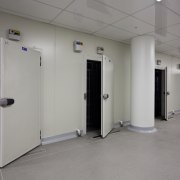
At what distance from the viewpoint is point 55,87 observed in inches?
145

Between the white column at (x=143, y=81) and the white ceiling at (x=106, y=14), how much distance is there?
0.34 metres

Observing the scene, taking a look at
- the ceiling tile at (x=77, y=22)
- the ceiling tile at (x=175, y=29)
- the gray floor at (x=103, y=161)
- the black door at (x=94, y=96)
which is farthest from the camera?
the black door at (x=94, y=96)

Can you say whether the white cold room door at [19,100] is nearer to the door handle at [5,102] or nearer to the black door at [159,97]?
the door handle at [5,102]

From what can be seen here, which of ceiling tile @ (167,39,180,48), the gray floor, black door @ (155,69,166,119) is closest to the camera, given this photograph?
the gray floor

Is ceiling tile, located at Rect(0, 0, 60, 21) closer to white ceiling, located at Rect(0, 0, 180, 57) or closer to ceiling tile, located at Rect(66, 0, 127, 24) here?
white ceiling, located at Rect(0, 0, 180, 57)

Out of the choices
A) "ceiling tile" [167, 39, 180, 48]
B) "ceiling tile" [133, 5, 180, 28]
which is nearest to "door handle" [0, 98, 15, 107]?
"ceiling tile" [133, 5, 180, 28]

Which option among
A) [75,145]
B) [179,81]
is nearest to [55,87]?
[75,145]

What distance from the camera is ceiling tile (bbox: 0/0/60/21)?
2696mm

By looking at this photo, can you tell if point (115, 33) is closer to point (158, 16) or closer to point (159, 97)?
point (158, 16)

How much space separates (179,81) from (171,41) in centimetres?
344

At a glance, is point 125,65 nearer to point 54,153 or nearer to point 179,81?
point 54,153

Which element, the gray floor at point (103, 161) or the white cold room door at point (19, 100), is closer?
the gray floor at point (103, 161)

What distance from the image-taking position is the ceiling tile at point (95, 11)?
2.73 metres

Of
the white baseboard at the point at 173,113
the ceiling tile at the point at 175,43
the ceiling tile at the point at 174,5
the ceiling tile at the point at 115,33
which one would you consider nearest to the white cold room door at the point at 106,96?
the ceiling tile at the point at 115,33
